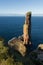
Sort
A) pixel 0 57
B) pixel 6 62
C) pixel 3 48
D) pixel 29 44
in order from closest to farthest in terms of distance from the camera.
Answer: pixel 6 62, pixel 0 57, pixel 3 48, pixel 29 44

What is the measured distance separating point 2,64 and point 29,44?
32.7 metres

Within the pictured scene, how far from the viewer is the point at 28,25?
150ft

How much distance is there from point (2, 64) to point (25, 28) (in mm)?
34425

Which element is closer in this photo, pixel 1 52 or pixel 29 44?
pixel 1 52

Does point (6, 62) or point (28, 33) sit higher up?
point (6, 62)

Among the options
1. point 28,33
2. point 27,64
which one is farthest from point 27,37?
point 27,64

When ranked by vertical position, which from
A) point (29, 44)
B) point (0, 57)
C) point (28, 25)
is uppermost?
point (0, 57)

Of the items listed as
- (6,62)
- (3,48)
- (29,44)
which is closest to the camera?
(6,62)

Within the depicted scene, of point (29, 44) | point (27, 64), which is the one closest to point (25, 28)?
point (29, 44)

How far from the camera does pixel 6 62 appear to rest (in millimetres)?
11375

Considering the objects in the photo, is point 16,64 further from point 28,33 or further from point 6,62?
point 28,33

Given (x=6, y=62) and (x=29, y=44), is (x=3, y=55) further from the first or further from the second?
(x=29, y=44)

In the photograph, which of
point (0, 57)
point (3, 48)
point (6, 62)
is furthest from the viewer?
point (3, 48)

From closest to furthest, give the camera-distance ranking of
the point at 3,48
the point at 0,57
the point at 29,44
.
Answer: the point at 0,57, the point at 3,48, the point at 29,44
